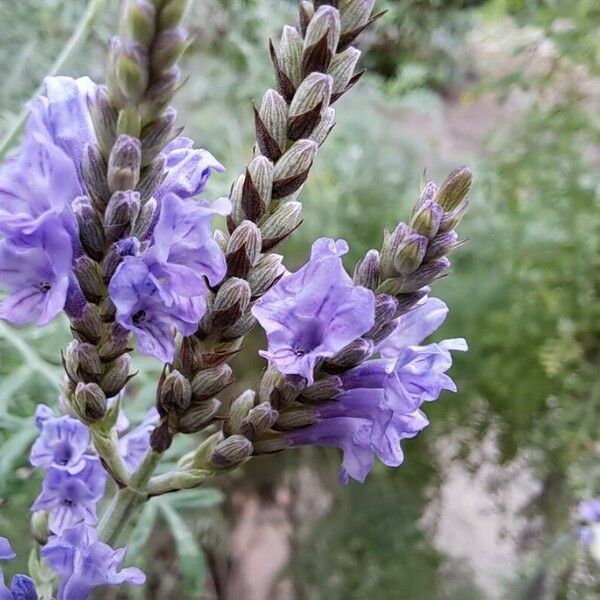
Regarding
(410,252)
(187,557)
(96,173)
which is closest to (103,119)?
(96,173)

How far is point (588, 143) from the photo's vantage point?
1025mm

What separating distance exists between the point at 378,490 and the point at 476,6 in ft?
2.17

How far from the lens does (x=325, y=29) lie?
0.94ft

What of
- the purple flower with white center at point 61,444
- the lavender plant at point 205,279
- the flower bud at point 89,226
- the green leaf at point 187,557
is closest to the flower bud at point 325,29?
the lavender plant at point 205,279

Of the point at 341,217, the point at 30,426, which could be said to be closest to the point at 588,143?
the point at 341,217

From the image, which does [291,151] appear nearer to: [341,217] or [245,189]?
[245,189]

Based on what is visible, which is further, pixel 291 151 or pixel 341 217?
pixel 341 217

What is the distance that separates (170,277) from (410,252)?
0.30 ft

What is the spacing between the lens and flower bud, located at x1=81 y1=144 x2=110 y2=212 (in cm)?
28

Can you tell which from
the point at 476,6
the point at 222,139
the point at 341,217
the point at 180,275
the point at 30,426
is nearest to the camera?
the point at 180,275

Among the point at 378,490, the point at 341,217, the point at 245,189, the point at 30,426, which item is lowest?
the point at 378,490

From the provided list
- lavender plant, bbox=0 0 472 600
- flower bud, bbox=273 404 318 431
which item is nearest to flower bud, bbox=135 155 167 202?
lavender plant, bbox=0 0 472 600

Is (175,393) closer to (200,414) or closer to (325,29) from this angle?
(200,414)

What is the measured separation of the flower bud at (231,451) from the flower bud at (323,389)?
0.03 m
